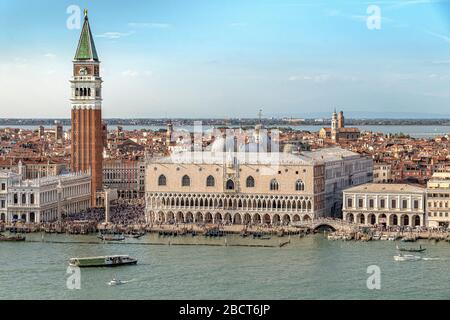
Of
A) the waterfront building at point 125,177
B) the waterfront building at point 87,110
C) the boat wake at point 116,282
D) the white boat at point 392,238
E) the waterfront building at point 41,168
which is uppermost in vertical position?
the waterfront building at point 87,110

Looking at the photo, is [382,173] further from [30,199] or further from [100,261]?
[100,261]

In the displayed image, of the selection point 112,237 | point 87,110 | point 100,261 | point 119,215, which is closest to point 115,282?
point 100,261

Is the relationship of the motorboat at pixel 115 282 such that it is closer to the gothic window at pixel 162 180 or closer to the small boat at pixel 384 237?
the small boat at pixel 384 237

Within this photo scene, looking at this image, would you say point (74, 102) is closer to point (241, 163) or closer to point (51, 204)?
point (51, 204)

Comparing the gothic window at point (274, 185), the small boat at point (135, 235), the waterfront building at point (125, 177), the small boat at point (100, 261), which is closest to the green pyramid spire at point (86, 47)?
the waterfront building at point (125, 177)
